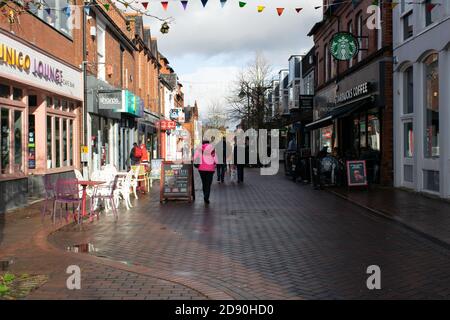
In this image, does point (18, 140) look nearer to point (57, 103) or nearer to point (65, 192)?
point (57, 103)

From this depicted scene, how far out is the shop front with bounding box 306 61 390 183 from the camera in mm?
18656

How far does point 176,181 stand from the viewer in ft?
47.0

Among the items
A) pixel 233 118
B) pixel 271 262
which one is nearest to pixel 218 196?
pixel 271 262

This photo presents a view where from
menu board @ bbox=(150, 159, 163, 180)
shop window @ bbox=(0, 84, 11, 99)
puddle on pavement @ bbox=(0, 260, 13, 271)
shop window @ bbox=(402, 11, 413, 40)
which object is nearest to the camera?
puddle on pavement @ bbox=(0, 260, 13, 271)

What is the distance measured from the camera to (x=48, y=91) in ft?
46.2

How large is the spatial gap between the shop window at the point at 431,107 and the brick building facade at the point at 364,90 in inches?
84.0

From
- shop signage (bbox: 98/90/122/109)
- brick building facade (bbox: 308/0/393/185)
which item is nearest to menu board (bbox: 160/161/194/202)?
shop signage (bbox: 98/90/122/109)

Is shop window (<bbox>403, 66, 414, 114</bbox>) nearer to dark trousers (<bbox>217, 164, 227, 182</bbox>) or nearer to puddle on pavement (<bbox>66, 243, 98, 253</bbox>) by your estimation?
dark trousers (<bbox>217, 164, 227, 182</bbox>)

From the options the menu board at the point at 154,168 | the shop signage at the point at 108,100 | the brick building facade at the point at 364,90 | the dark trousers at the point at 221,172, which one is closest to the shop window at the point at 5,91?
the shop signage at the point at 108,100

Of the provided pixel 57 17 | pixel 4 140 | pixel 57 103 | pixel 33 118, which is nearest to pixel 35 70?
pixel 33 118

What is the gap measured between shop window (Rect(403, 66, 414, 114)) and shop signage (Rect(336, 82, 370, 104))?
2143mm

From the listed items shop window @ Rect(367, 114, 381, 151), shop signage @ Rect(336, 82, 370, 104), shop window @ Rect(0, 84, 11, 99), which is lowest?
shop window @ Rect(367, 114, 381, 151)

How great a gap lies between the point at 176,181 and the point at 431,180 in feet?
23.8

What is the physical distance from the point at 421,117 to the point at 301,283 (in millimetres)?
10874
